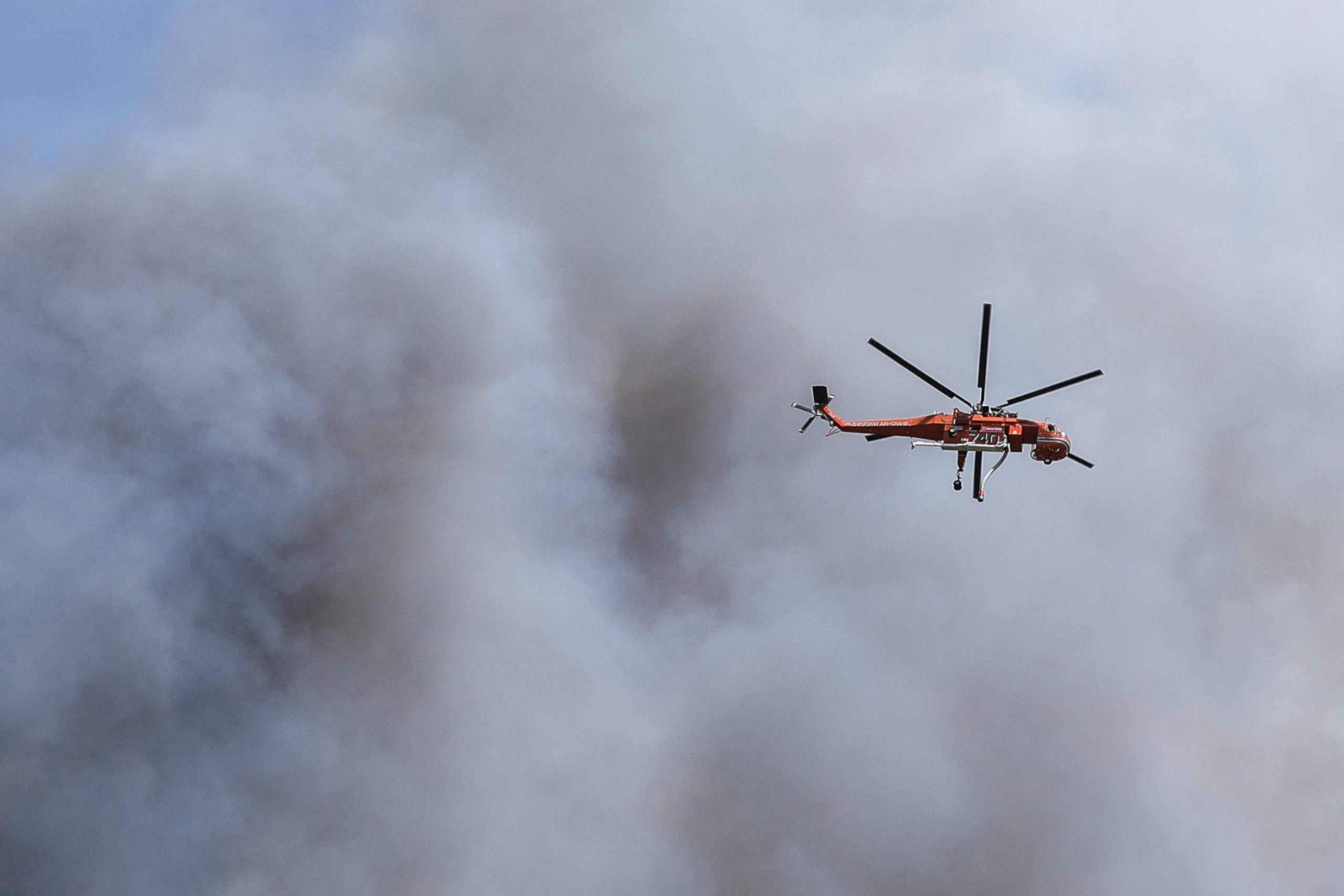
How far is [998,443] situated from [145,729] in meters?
127

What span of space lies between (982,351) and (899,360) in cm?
554

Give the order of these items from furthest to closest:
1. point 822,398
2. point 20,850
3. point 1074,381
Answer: point 20,850, point 822,398, point 1074,381

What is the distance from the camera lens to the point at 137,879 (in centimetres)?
15262

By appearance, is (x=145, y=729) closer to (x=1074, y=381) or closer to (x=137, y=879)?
(x=137, y=879)

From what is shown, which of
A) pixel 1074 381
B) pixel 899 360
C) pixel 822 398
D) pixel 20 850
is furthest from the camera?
pixel 20 850

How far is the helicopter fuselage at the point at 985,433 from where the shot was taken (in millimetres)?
62438

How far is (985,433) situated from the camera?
6234 cm

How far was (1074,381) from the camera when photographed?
60.2 meters

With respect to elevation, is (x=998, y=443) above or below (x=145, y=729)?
below

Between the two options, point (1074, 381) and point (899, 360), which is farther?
→ point (1074, 381)

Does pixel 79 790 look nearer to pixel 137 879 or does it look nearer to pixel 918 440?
pixel 137 879

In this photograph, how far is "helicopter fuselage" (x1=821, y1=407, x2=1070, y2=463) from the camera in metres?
62.4

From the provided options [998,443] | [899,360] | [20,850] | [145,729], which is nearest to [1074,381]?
[998,443]

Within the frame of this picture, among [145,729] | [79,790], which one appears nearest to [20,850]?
[79,790]
